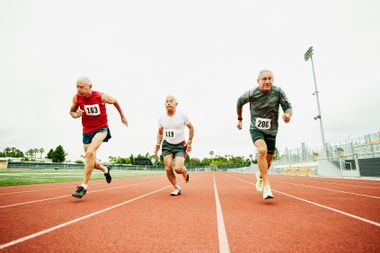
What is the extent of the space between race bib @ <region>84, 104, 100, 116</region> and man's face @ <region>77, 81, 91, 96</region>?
0.26m

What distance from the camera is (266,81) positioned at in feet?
13.1

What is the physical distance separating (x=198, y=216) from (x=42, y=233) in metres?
1.67

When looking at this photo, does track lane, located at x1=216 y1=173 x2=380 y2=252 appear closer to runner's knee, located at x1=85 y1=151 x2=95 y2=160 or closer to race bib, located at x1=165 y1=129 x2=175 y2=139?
race bib, located at x1=165 y1=129 x2=175 y2=139

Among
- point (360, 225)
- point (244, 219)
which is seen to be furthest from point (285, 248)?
point (360, 225)

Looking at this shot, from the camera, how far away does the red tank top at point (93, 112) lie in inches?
176

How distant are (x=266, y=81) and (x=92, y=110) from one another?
130 inches

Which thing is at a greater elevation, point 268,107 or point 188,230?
point 268,107

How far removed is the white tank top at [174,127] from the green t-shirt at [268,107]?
166 centimetres

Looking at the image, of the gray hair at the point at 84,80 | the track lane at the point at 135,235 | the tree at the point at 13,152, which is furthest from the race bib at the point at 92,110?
the tree at the point at 13,152

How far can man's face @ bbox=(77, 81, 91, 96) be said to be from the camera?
425cm

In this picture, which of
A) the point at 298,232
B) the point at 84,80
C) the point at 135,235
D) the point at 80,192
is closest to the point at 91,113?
the point at 84,80

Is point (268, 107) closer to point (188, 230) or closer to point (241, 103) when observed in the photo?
point (241, 103)

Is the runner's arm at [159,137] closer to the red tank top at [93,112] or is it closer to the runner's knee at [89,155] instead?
the red tank top at [93,112]

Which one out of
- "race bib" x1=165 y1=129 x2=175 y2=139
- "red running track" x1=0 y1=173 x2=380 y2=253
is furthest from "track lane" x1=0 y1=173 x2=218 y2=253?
"race bib" x1=165 y1=129 x2=175 y2=139
